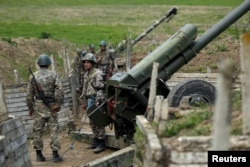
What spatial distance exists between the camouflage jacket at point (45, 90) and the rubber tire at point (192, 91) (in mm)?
2085

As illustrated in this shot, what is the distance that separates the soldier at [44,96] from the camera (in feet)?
37.0

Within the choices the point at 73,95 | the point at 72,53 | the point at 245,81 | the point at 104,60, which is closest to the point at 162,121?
the point at 245,81

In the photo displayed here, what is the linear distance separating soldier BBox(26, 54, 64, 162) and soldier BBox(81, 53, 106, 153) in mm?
805

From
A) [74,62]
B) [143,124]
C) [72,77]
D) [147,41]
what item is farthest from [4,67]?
[143,124]

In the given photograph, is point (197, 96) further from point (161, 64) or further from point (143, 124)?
point (143, 124)

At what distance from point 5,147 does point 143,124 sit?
2.88 metres

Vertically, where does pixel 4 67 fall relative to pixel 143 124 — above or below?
above

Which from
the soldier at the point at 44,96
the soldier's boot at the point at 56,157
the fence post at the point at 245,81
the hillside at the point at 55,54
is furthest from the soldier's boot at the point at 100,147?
the hillside at the point at 55,54

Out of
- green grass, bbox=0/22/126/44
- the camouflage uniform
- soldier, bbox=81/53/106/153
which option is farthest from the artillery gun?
green grass, bbox=0/22/126/44

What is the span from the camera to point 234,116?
6.68 metres

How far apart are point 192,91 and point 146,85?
1028 millimetres

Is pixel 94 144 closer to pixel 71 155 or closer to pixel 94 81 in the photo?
pixel 71 155

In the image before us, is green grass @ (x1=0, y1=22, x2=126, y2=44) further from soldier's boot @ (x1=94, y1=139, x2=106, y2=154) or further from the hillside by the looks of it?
soldier's boot @ (x1=94, y1=139, x2=106, y2=154)

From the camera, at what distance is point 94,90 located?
1212 cm
